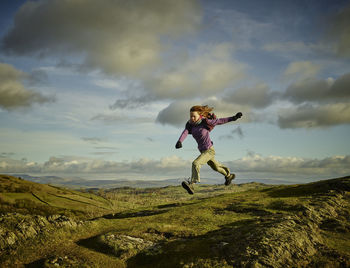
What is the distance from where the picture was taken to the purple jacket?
10.7 m

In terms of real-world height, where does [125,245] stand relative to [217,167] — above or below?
below

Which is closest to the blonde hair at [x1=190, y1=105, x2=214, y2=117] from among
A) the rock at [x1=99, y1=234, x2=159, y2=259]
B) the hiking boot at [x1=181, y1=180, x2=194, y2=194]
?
the hiking boot at [x1=181, y1=180, x2=194, y2=194]

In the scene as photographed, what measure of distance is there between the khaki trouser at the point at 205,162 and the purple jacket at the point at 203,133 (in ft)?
0.85

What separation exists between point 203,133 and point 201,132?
10cm

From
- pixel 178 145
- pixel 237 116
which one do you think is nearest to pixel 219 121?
pixel 237 116

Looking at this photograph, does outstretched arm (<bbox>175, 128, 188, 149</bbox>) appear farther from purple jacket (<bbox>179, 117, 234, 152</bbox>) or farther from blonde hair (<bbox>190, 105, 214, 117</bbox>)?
blonde hair (<bbox>190, 105, 214, 117</bbox>)

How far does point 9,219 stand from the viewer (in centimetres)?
1246

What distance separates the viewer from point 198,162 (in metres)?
10.5

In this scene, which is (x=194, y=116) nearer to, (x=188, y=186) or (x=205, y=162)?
(x=205, y=162)

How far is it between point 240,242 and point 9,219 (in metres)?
11.2

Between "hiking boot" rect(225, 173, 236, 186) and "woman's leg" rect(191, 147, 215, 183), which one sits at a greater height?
"woman's leg" rect(191, 147, 215, 183)

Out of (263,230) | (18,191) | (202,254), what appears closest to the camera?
(202,254)

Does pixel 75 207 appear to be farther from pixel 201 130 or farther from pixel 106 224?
pixel 201 130

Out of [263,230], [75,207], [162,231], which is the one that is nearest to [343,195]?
[263,230]
